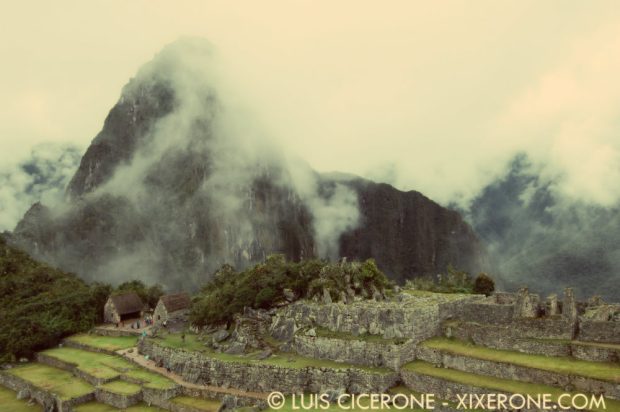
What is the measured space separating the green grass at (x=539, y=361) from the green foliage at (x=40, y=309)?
1208 inches

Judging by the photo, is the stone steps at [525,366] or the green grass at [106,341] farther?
the green grass at [106,341]

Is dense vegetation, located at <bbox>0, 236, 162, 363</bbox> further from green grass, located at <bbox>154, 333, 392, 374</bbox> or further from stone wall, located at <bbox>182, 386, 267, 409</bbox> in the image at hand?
stone wall, located at <bbox>182, 386, 267, 409</bbox>

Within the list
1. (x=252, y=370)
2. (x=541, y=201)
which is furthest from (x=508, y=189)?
(x=252, y=370)

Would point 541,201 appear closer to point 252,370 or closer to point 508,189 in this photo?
point 508,189

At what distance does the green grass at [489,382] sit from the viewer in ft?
58.3

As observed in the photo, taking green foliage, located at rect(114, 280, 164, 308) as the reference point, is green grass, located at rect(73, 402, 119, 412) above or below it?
below

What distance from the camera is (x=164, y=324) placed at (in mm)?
37219

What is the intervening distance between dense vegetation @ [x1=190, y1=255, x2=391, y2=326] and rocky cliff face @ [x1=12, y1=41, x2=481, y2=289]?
2676 inches

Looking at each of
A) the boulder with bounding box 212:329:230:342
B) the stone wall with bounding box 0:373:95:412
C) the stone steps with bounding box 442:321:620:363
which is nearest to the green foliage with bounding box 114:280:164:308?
the stone wall with bounding box 0:373:95:412

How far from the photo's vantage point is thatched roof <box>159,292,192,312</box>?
3975 cm

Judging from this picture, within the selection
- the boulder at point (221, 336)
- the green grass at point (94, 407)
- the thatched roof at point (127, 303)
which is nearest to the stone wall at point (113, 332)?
the thatched roof at point (127, 303)

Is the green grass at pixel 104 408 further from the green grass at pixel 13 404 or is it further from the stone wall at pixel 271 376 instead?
the green grass at pixel 13 404

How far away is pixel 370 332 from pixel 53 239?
324 ft

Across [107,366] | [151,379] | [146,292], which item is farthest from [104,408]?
[146,292]
